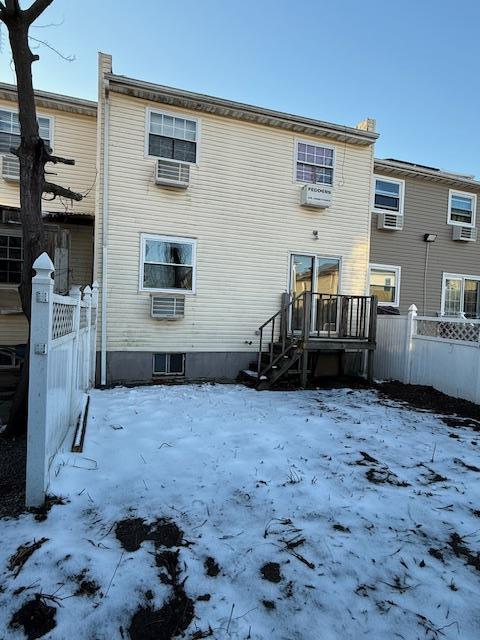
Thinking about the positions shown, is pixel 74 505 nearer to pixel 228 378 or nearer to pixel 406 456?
pixel 406 456

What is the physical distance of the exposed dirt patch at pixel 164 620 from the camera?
173cm

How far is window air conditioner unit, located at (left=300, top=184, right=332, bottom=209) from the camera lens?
884cm

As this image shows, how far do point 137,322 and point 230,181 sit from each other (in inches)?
143

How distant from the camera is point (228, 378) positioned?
8.59 meters

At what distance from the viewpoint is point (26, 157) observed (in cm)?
459

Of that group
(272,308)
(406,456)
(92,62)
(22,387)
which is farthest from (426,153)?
(22,387)

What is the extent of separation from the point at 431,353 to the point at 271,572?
657 centimetres

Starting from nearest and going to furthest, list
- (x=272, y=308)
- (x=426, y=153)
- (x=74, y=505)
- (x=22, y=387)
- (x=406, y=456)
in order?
1. (x=74, y=505)
2. (x=406, y=456)
3. (x=22, y=387)
4. (x=272, y=308)
5. (x=426, y=153)

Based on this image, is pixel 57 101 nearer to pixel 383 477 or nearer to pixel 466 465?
pixel 383 477

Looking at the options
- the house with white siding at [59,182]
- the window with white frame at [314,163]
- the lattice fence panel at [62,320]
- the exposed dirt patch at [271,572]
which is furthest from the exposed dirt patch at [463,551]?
the window with white frame at [314,163]

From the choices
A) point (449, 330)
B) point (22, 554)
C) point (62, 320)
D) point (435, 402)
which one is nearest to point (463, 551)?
point (22, 554)

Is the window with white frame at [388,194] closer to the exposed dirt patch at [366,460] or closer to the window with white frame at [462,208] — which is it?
the window with white frame at [462,208]

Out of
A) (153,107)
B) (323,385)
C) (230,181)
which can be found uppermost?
(153,107)

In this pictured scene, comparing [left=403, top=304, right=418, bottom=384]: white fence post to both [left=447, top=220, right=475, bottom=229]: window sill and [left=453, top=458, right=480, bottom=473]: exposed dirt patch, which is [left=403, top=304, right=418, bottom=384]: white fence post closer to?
[left=453, top=458, right=480, bottom=473]: exposed dirt patch
